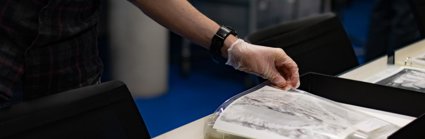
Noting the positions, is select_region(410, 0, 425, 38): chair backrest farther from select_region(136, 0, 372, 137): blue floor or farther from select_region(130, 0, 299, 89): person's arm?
select_region(136, 0, 372, 137): blue floor

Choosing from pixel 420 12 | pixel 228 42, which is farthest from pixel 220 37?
pixel 420 12

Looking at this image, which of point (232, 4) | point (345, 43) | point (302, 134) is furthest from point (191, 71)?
point (302, 134)

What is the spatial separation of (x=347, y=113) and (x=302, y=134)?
0.14 metres

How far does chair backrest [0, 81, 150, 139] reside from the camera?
930 millimetres

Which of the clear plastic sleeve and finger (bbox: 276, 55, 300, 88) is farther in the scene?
finger (bbox: 276, 55, 300, 88)

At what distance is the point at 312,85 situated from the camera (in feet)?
4.08

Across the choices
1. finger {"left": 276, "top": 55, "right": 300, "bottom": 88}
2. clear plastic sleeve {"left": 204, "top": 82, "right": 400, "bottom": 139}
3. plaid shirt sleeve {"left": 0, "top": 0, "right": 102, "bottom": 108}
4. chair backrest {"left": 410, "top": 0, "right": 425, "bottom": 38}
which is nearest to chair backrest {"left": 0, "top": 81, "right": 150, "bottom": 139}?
clear plastic sleeve {"left": 204, "top": 82, "right": 400, "bottom": 139}

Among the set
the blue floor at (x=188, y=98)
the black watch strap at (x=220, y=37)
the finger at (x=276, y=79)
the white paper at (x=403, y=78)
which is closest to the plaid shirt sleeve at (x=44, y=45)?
the black watch strap at (x=220, y=37)

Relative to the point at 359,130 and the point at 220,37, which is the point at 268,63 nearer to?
the point at 220,37

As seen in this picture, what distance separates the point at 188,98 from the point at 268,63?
2155mm

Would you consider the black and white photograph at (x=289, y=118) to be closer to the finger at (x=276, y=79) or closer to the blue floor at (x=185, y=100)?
the finger at (x=276, y=79)

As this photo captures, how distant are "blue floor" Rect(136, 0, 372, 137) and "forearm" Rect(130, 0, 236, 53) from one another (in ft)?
4.65

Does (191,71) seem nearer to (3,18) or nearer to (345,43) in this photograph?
(345,43)

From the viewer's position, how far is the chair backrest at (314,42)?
5.48 feet
